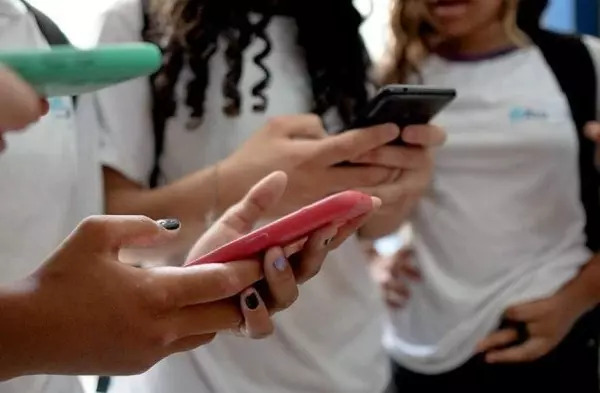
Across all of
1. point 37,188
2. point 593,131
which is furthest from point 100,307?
point 593,131

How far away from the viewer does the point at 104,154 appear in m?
0.79

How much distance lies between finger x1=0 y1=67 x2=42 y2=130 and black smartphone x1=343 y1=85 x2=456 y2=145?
1.31ft

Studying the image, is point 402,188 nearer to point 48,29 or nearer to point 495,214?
point 495,214

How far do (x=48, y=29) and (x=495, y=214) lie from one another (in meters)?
0.53

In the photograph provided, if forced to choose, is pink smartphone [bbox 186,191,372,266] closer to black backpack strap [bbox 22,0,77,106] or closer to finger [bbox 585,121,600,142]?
black backpack strap [bbox 22,0,77,106]

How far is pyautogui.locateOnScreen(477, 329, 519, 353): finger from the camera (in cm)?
96

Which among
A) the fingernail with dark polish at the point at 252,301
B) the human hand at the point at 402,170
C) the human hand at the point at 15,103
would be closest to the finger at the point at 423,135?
the human hand at the point at 402,170

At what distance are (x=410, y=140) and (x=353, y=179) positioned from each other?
0.06m

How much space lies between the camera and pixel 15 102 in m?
0.37

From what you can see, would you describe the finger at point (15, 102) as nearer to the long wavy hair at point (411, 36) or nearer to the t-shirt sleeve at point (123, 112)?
the t-shirt sleeve at point (123, 112)

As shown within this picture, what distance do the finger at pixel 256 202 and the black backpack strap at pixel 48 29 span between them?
0.24m

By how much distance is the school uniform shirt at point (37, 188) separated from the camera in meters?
0.66

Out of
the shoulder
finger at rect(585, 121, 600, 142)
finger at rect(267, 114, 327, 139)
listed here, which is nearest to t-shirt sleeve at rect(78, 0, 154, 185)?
the shoulder

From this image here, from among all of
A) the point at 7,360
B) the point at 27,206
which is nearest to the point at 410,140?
the point at 27,206
